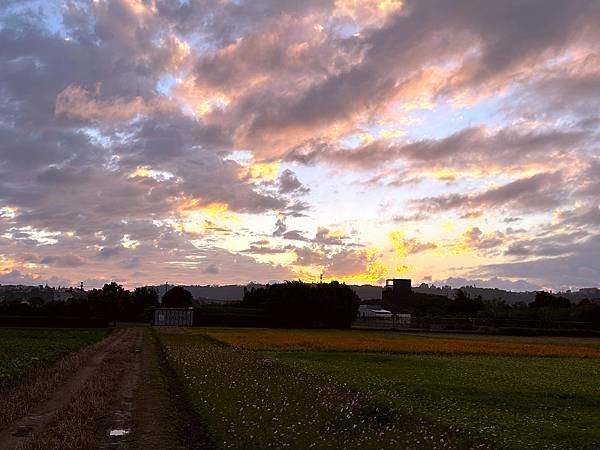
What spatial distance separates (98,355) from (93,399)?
1015 inches

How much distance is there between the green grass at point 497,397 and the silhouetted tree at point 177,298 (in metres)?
156

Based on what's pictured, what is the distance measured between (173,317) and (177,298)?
63150mm

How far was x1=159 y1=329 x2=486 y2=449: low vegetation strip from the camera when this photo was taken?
13.9 metres

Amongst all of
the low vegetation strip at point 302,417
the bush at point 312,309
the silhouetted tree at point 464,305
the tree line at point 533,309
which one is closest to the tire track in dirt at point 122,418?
the low vegetation strip at point 302,417

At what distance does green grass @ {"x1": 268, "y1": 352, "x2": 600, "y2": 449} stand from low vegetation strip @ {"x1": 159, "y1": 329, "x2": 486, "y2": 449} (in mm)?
1008

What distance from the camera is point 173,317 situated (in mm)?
127625

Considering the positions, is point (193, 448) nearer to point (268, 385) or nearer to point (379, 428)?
point (379, 428)

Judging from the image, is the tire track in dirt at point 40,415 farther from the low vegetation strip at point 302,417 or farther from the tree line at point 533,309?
the tree line at point 533,309

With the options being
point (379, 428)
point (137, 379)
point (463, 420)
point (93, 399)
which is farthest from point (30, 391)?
point (463, 420)

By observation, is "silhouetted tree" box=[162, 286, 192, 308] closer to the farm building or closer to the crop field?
the farm building

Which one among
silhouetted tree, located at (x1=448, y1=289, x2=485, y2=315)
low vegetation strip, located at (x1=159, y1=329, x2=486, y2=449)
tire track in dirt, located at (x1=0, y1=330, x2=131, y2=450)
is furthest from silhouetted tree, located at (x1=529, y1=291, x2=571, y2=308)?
tire track in dirt, located at (x1=0, y1=330, x2=131, y2=450)

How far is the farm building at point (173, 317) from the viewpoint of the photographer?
126m

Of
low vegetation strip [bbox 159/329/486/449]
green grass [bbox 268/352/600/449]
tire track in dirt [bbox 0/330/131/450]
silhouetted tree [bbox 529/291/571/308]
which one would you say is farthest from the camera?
silhouetted tree [bbox 529/291/571/308]

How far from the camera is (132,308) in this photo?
15025cm
